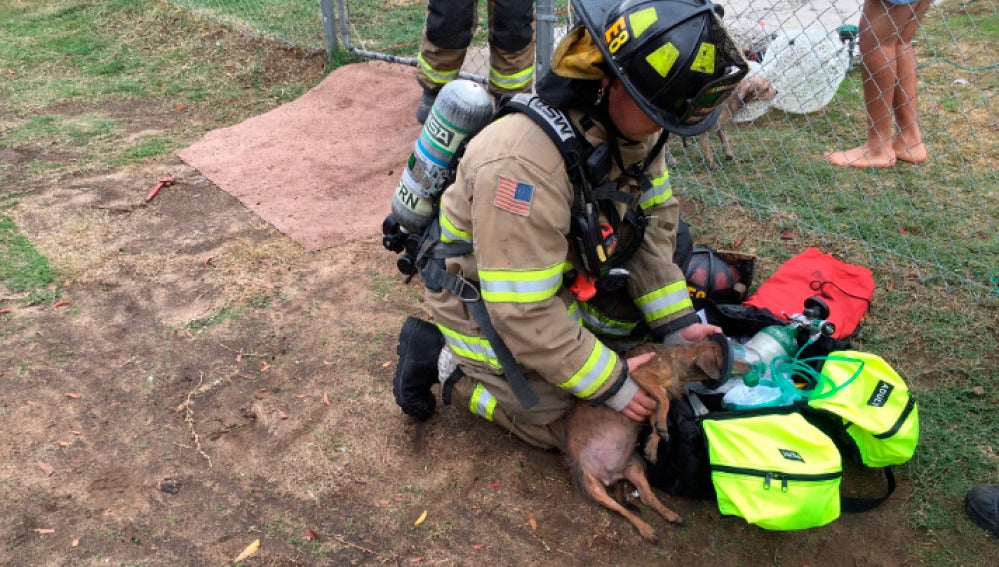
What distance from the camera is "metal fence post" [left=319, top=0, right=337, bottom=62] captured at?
23.3ft

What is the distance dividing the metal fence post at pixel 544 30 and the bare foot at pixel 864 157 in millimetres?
2330

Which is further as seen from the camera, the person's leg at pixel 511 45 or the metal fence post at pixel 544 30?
the person's leg at pixel 511 45

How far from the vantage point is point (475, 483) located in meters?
2.96

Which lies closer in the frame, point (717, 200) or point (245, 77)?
point (717, 200)

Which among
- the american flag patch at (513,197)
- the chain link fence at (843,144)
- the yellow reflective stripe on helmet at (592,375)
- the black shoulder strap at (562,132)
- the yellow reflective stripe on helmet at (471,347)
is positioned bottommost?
the chain link fence at (843,144)

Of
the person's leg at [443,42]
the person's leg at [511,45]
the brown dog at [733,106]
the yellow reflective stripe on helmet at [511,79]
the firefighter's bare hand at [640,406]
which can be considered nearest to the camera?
the firefighter's bare hand at [640,406]

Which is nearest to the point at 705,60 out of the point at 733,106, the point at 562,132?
the point at 562,132

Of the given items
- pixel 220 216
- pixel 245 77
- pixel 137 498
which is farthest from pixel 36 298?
pixel 245 77

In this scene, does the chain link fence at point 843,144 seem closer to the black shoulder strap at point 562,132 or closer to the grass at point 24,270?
the black shoulder strap at point 562,132

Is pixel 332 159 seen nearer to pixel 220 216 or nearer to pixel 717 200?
pixel 220 216

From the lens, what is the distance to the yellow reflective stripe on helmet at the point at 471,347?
9.34 ft

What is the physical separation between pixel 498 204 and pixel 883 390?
5.55 ft

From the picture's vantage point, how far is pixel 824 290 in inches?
146

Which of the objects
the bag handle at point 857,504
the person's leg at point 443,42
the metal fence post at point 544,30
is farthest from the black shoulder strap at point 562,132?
the person's leg at point 443,42
